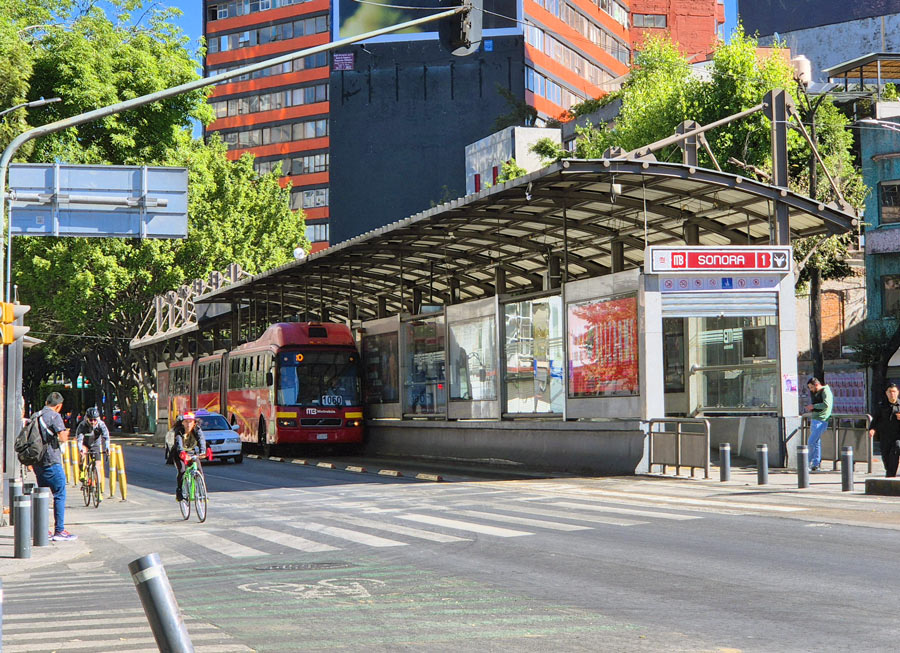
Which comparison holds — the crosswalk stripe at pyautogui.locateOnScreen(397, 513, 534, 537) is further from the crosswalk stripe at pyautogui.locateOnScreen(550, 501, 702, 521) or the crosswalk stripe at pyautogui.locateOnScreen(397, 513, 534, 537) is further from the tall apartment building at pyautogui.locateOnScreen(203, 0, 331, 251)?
the tall apartment building at pyautogui.locateOnScreen(203, 0, 331, 251)

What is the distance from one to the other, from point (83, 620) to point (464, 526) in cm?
659

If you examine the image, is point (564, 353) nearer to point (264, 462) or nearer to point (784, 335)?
point (784, 335)

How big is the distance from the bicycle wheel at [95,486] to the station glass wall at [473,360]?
10.1 meters

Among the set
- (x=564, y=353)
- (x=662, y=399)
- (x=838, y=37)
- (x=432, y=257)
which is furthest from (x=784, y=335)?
(x=838, y=37)

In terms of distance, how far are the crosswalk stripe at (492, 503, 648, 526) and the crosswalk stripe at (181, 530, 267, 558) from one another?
4205 millimetres

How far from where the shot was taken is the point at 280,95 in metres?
102

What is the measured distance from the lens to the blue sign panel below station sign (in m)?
17.3

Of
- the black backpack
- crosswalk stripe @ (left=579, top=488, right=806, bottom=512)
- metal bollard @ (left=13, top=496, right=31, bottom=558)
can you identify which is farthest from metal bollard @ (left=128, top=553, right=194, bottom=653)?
crosswalk stripe @ (left=579, top=488, right=806, bottom=512)

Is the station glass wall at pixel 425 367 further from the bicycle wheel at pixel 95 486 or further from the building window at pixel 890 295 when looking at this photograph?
the building window at pixel 890 295

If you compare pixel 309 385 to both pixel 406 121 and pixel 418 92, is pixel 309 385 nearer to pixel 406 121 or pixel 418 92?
pixel 406 121

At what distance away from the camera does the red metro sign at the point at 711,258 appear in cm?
2216

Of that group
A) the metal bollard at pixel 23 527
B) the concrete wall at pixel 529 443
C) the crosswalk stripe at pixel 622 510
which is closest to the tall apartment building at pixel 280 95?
the concrete wall at pixel 529 443

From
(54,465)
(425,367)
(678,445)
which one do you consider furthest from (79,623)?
(425,367)

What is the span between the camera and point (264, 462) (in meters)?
34.4
